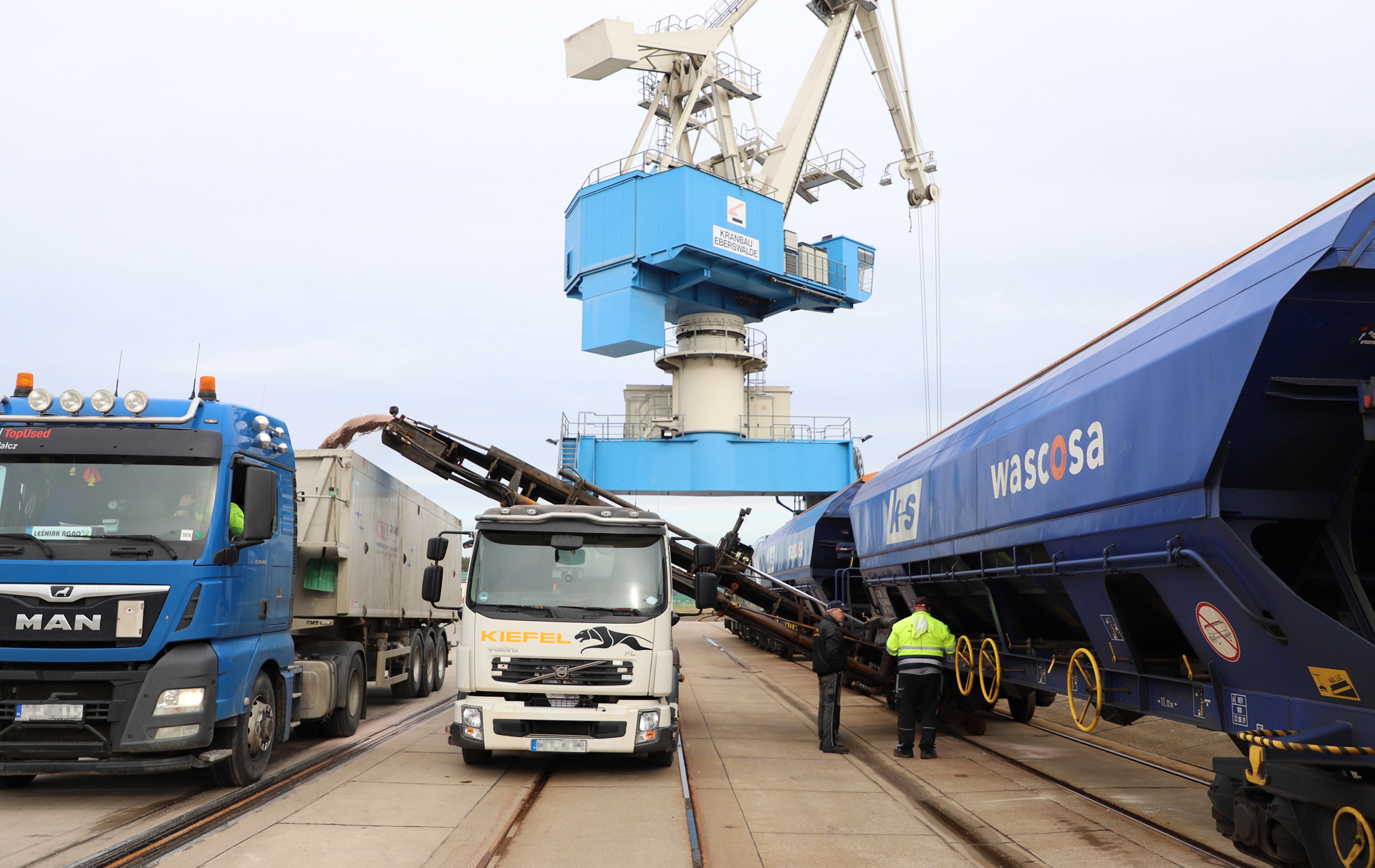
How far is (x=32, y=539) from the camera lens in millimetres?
8156

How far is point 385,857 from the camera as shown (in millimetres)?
6898

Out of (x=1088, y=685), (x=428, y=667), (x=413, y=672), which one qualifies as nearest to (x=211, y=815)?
(x=1088, y=685)

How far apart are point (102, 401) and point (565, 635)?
4.67 m

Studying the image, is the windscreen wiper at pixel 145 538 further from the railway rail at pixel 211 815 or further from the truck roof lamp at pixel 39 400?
the railway rail at pixel 211 815

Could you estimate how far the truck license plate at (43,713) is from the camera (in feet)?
26.0

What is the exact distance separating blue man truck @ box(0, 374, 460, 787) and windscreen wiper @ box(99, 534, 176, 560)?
0.03 feet

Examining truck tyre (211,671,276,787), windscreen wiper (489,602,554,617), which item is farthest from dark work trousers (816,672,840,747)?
truck tyre (211,671,276,787)

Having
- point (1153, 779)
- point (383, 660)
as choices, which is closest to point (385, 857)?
point (1153, 779)

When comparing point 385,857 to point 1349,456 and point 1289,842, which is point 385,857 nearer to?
point 1289,842

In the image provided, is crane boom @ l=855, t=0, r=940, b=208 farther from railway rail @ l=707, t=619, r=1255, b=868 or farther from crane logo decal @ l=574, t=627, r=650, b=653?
crane logo decal @ l=574, t=627, r=650, b=653

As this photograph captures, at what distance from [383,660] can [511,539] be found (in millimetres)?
5955

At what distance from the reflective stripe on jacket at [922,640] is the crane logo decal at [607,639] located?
321 cm

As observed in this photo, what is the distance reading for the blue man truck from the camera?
798cm

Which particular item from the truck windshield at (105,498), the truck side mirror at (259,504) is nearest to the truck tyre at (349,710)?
the truck side mirror at (259,504)
